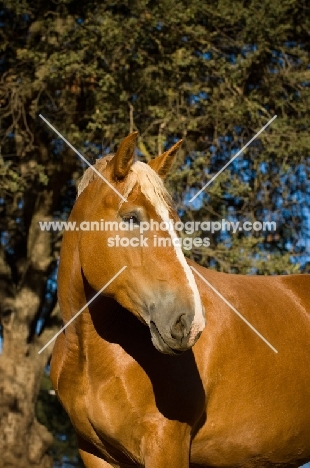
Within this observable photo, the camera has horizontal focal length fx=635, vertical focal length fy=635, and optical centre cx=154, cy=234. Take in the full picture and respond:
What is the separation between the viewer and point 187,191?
9.36 meters

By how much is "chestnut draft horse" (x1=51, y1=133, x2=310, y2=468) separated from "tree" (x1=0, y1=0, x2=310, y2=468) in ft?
15.4

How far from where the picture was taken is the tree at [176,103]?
9055 millimetres

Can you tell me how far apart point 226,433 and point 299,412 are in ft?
2.10

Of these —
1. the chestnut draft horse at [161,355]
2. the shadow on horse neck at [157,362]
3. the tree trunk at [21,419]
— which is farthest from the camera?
the tree trunk at [21,419]

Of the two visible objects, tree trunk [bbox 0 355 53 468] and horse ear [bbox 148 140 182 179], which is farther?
tree trunk [bbox 0 355 53 468]

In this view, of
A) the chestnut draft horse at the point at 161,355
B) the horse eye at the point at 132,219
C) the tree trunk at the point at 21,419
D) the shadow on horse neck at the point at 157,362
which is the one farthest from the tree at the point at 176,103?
the horse eye at the point at 132,219

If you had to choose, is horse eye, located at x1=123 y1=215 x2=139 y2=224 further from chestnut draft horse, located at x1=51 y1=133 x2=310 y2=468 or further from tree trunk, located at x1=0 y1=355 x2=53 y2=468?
tree trunk, located at x1=0 y1=355 x2=53 y2=468

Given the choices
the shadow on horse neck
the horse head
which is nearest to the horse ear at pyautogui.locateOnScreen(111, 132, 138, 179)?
the horse head

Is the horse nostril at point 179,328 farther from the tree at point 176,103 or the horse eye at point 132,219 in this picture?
the tree at point 176,103

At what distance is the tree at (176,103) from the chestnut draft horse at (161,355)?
4.68 metres

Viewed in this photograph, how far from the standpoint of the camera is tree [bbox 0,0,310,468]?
9055 mm

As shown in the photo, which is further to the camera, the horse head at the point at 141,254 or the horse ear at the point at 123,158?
the horse ear at the point at 123,158

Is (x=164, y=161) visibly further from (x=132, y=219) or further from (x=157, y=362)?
(x=157, y=362)

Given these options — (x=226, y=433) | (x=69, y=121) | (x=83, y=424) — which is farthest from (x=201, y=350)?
(x=69, y=121)
